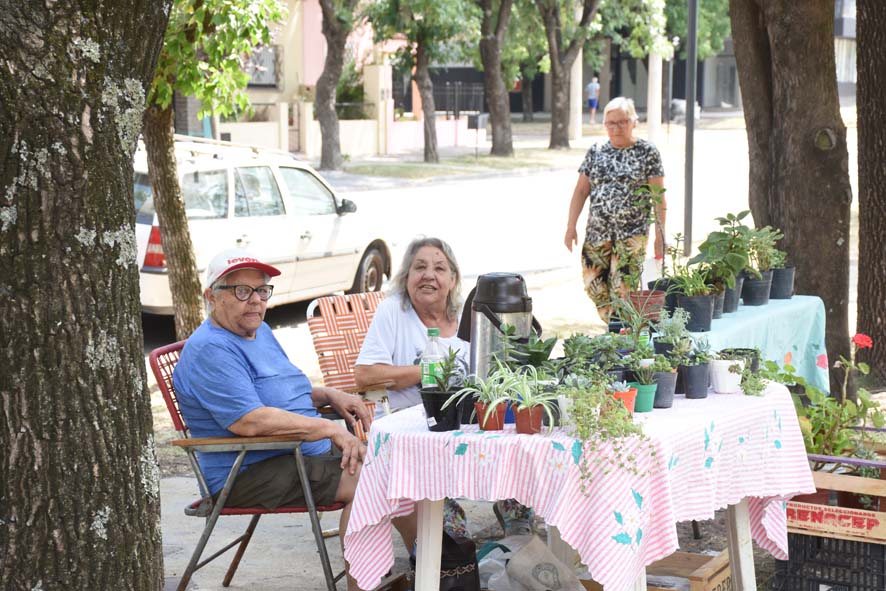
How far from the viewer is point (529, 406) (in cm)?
376

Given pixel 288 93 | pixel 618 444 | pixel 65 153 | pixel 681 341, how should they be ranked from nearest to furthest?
pixel 65 153, pixel 618 444, pixel 681 341, pixel 288 93

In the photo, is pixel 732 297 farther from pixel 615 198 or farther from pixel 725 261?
pixel 615 198

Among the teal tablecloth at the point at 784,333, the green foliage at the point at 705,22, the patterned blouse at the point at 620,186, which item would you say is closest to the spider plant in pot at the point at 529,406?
the teal tablecloth at the point at 784,333

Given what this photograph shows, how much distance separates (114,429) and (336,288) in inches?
342

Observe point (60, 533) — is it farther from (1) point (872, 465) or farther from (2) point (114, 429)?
(1) point (872, 465)

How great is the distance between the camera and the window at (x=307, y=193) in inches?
454

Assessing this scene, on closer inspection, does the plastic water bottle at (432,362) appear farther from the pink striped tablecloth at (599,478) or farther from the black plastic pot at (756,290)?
the black plastic pot at (756,290)

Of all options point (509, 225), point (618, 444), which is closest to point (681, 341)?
point (618, 444)

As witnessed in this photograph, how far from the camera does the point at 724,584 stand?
4582 mm

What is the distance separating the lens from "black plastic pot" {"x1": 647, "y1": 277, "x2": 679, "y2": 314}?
19.4 feet

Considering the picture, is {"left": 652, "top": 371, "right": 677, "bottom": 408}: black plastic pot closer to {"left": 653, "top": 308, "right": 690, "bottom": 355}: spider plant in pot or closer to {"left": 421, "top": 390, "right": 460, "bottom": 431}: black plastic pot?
{"left": 653, "top": 308, "right": 690, "bottom": 355}: spider plant in pot

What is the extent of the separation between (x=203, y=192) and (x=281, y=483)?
638 centimetres

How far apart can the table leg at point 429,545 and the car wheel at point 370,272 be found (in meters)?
8.20

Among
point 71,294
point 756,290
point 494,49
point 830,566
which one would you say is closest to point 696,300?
point 756,290
